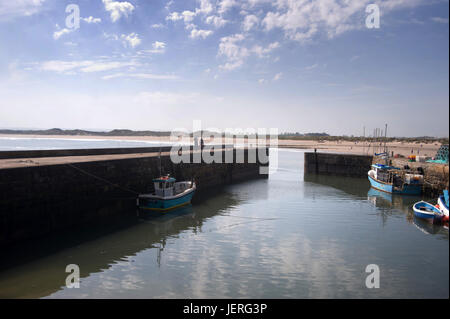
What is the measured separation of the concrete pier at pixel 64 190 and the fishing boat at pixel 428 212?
49.8ft

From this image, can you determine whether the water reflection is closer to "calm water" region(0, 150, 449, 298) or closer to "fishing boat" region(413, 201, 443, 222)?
"calm water" region(0, 150, 449, 298)

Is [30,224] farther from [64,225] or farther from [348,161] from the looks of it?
[348,161]

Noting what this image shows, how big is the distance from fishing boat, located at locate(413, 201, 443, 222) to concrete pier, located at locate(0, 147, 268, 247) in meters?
15.2

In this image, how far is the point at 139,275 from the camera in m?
9.86

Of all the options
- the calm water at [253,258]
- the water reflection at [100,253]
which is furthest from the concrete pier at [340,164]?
the water reflection at [100,253]

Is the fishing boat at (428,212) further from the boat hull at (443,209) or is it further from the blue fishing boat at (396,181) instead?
the blue fishing boat at (396,181)

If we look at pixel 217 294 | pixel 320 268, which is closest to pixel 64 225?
pixel 217 294

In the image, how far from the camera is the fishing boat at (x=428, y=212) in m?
15.3

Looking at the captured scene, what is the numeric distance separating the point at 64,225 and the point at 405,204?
20842mm

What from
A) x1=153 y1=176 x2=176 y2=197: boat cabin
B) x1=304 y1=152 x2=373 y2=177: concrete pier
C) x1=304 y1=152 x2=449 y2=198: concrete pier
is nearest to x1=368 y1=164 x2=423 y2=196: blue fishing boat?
x1=304 y1=152 x2=449 y2=198: concrete pier

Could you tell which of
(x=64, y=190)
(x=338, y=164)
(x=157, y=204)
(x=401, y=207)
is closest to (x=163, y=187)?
(x=157, y=204)

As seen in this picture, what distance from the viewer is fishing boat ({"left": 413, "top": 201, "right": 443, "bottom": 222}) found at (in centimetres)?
1528

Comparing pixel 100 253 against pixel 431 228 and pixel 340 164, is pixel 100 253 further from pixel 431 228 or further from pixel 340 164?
pixel 340 164

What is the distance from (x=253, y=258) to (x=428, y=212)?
414 inches
